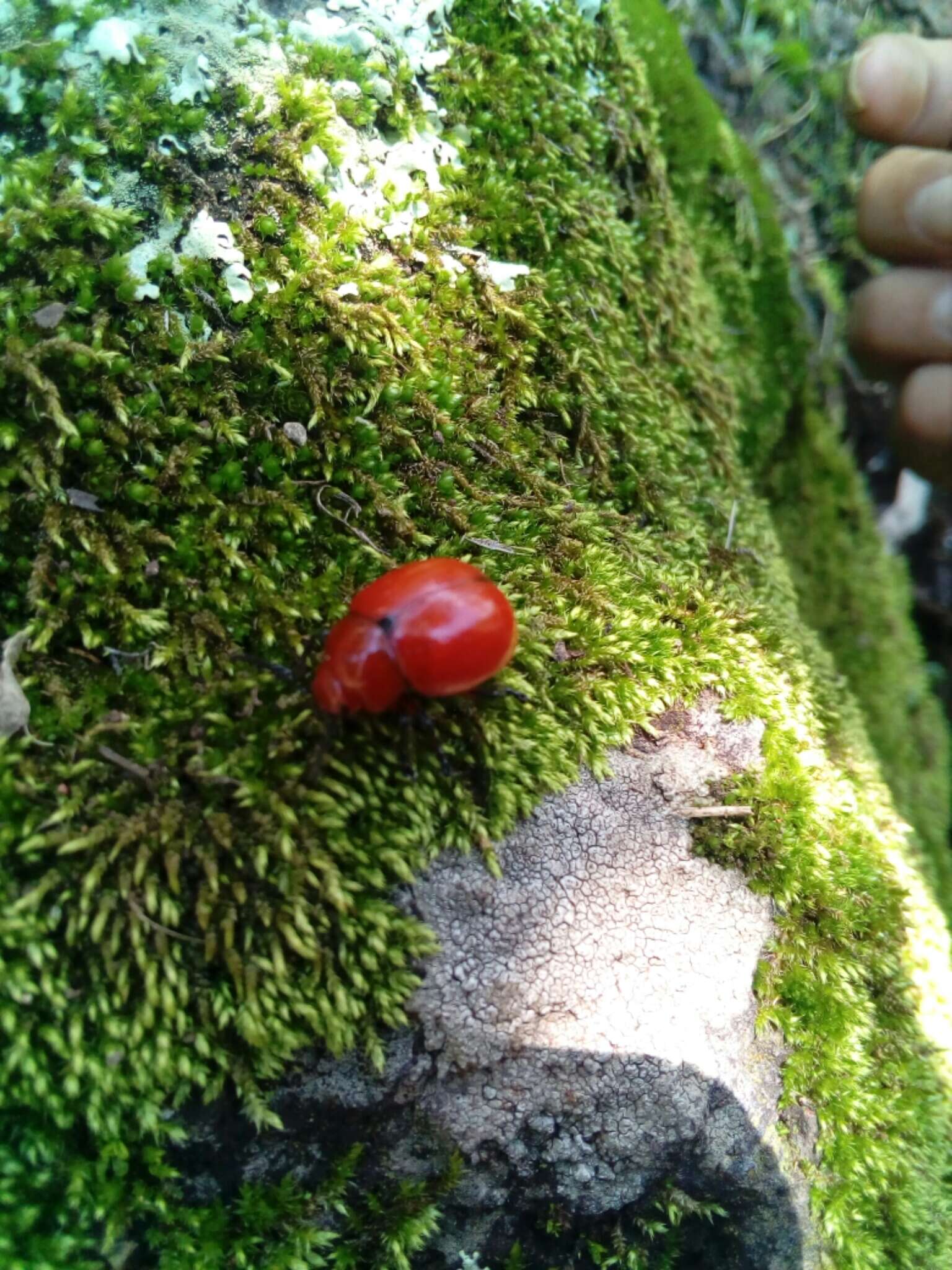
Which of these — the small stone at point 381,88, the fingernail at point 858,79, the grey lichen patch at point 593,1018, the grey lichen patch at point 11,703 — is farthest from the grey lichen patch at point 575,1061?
the fingernail at point 858,79

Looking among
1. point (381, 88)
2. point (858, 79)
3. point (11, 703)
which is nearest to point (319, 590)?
point (11, 703)

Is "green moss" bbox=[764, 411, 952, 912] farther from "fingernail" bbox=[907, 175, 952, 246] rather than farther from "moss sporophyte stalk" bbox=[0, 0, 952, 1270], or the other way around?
"moss sporophyte stalk" bbox=[0, 0, 952, 1270]

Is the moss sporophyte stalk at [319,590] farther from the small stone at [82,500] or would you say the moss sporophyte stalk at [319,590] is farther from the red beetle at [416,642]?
the red beetle at [416,642]

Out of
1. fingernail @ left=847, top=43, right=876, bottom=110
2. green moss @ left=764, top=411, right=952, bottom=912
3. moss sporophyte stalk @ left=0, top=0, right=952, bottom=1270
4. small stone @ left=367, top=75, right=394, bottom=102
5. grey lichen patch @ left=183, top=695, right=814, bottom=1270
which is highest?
small stone @ left=367, top=75, right=394, bottom=102

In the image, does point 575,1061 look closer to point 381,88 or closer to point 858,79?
point 381,88

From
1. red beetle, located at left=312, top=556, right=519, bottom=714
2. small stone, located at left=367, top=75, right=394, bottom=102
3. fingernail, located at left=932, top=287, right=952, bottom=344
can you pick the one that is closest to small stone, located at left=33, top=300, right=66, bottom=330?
red beetle, located at left=312, top=556, right=519, bottom=714
